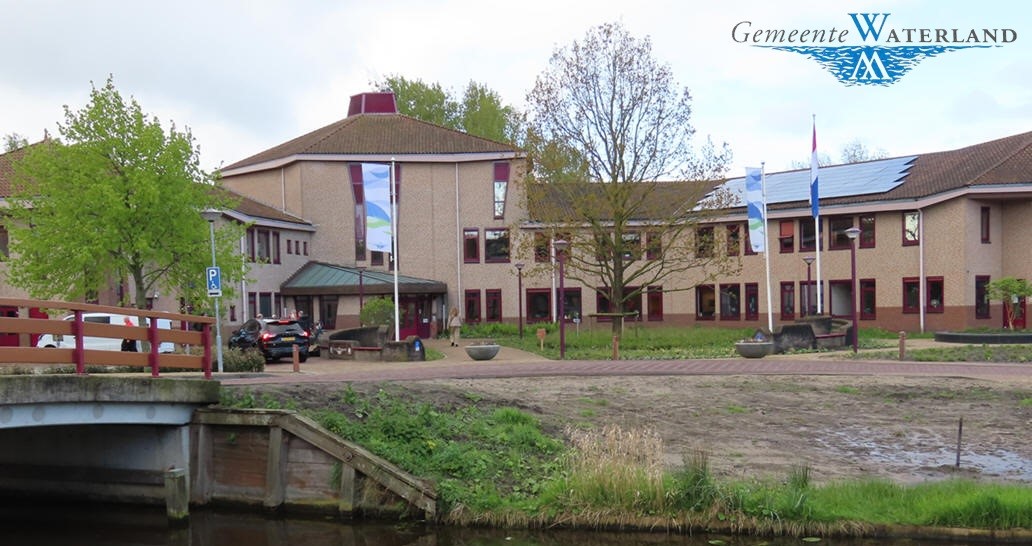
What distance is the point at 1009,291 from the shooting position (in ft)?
121

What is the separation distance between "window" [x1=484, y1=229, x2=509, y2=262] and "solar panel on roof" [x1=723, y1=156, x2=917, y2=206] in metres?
11.0

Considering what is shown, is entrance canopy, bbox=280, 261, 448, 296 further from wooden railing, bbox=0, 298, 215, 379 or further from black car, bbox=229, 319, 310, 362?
wooden railing, bbox=0, 298, 215, 379

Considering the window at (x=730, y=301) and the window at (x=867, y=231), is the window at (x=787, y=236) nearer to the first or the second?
the window at (x=730, y=301)

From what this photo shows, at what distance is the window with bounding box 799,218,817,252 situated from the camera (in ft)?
152

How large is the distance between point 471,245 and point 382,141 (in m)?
6.79

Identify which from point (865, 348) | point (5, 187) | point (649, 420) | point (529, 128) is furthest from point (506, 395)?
point (5, 187)

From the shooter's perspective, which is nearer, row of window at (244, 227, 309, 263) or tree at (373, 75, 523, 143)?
row of window at (244, 227, 309, 263)

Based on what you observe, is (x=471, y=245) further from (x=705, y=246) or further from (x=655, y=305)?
(x=705, y=246)

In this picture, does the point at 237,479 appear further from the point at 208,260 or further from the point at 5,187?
the point at 5,187

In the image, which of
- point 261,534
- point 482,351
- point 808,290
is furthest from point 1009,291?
point 261,534

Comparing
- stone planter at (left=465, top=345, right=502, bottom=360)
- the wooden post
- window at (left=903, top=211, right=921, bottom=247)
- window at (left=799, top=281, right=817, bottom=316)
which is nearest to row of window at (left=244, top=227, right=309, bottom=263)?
stone planter at (left=465, top=345, right=502, bottom=360)

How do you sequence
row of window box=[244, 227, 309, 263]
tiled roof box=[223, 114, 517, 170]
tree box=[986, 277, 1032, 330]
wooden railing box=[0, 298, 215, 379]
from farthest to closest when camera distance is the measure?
tiled roof box=[223, 114, 517, 170] < row of window box=[244, 227, 309, 263] < tree box=[986, 277, 1032, 330] < wooden railing box=[0, 298, 215, 379]

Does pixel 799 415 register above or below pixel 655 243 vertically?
below

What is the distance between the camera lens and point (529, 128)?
3850 centimetres
